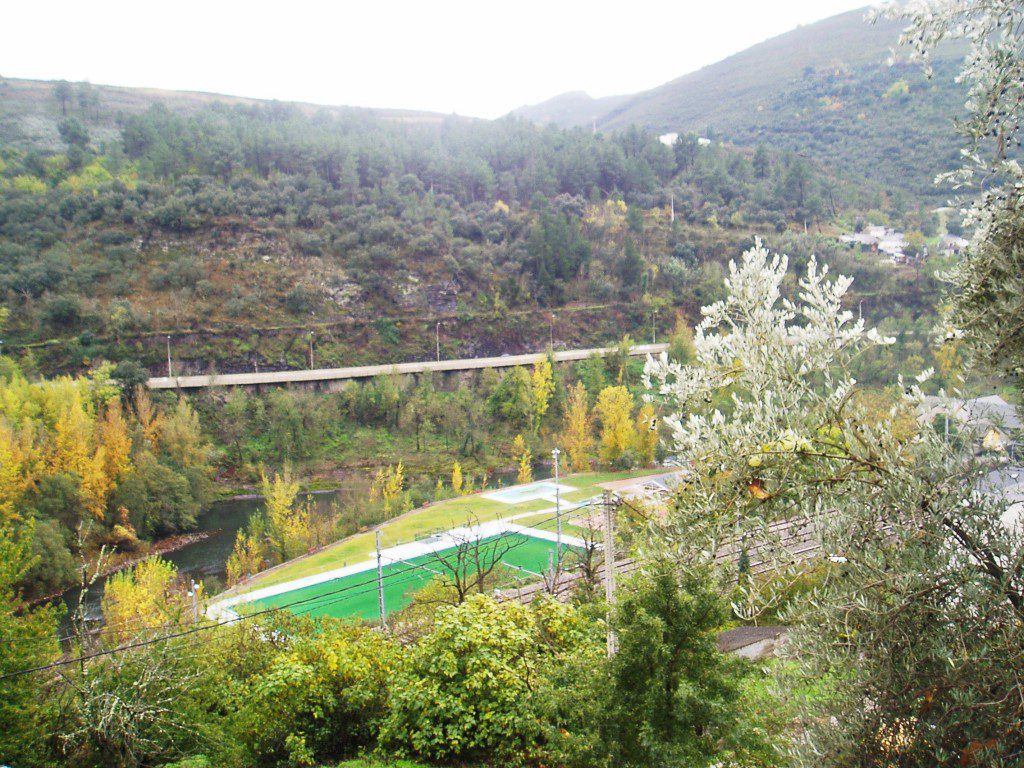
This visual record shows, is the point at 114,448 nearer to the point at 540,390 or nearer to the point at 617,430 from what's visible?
the point at 540,390

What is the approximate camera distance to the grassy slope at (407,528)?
2122cm

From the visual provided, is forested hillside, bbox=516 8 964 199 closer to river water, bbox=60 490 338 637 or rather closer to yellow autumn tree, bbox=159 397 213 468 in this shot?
river water, bbox=60 490 338 637

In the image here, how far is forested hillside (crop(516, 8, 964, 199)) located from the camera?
78125 millimetres

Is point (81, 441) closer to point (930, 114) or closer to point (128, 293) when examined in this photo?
point (128, 293)

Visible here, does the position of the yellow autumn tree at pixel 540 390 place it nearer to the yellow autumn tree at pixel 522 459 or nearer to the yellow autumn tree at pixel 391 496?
the yellow autumn tree at pixel 522 459

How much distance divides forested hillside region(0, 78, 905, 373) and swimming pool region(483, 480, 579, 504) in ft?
64.9

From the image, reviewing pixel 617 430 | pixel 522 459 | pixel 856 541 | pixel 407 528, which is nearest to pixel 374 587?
pixel 407 528

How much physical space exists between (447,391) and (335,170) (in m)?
28.6

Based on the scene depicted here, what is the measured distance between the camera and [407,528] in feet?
78.7

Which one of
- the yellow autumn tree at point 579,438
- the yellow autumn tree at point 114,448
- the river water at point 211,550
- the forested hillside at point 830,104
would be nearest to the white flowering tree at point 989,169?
the river water at point 211,550

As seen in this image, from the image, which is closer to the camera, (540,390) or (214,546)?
(214,546)

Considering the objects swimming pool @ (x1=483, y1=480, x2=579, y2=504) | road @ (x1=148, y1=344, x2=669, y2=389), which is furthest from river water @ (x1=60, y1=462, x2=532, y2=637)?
road @ (x1=148, y1=344, x2=669, y2=389)

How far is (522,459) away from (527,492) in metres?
5.12

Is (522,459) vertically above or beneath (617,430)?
beneath
